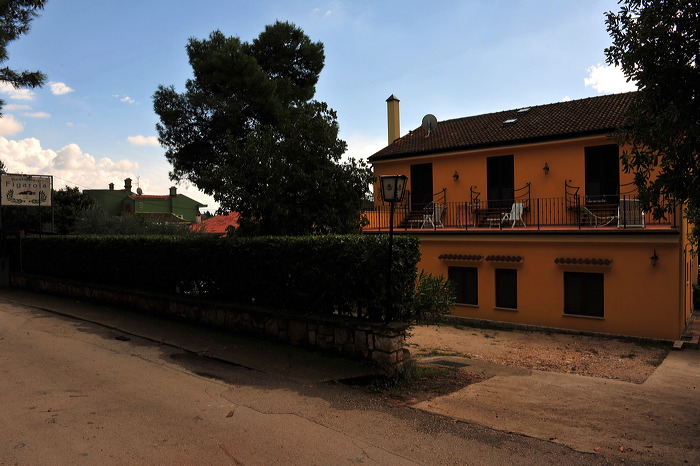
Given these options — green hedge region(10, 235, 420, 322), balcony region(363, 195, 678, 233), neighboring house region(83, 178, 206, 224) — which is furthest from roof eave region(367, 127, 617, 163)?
neighboring house region(83, 178, 206, 224)

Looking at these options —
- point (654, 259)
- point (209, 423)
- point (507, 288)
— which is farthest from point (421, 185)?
point (209, 423)

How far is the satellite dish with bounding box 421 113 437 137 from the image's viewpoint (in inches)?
935

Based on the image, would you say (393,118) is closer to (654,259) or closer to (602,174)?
(602,174)

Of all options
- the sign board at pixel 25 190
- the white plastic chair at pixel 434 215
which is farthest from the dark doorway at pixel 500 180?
the sign board at pixel 25 190

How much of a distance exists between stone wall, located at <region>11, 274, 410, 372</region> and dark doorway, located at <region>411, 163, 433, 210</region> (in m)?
12.6

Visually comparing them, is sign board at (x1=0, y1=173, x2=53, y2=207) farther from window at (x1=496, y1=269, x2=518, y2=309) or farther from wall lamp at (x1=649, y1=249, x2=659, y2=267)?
wall lamp at (x1=649, y1=249, x2=659, y2=267)

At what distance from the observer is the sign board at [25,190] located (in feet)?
59.4

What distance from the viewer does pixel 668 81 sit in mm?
6109

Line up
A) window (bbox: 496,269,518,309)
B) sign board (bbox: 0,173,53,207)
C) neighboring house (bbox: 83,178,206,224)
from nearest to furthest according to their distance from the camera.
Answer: window (bbox: 496,269,518,309)
sign board (bbox: 0,173,53,207)
neighboring house (bbox: 83,178,206,224)

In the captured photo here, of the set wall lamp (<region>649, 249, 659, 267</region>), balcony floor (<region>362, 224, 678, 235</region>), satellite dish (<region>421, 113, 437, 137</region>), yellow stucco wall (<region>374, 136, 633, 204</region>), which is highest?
satellite dish (<region>421, 113, 437, 137</region>)

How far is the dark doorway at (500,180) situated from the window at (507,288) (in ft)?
12.7

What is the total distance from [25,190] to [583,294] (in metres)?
21.1

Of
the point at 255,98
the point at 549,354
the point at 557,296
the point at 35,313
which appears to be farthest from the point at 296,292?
the point at 255,98

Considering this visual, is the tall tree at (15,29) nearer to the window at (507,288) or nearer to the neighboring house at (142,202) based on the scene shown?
the window at (507,288)
